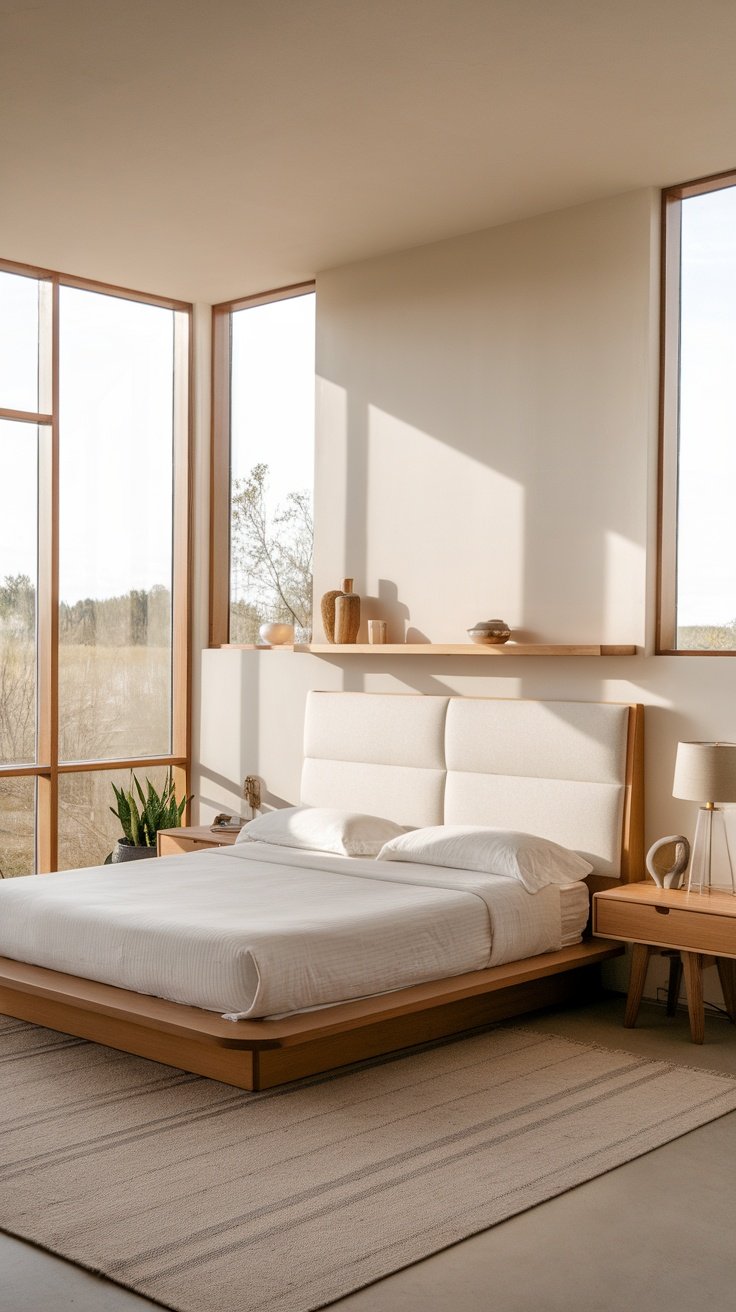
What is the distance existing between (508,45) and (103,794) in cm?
410

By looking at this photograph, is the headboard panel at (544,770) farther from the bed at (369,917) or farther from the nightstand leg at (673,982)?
the nightstand leg at (673,982)

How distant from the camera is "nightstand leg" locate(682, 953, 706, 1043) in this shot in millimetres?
4320

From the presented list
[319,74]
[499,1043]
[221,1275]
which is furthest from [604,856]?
[319,74]

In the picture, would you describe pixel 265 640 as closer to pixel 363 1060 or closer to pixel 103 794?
pixel 103 794

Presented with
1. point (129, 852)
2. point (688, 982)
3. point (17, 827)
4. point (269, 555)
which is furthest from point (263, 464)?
point (688, 982)

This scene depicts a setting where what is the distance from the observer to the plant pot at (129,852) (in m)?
6.19

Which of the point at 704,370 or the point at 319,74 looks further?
the point at 704,370

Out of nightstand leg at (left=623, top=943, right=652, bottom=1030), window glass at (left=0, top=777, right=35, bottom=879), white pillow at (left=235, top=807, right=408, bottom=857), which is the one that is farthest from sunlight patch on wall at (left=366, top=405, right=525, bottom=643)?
window glass at (left=0, top=777, right=35, bottom=879)

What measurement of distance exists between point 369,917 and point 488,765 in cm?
136

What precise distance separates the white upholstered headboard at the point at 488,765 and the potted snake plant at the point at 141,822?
834 millimetres

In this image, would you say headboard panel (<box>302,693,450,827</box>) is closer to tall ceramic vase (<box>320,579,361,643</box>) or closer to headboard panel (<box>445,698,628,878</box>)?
headboard panel (<box>445,698,628,878</box>)

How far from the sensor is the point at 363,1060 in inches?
158

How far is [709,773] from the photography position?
14.5 ft

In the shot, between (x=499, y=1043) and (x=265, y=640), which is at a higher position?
(x=265, y=640)
